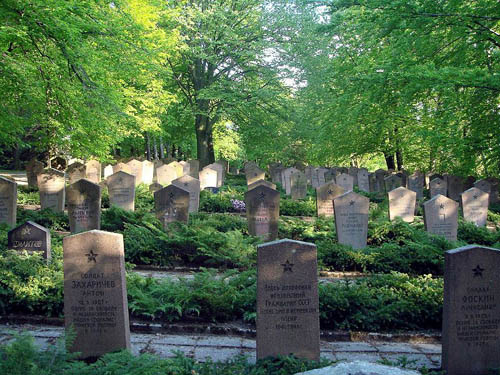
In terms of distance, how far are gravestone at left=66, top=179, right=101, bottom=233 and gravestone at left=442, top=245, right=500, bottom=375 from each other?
8.75m

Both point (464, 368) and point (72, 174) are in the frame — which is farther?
point (72, 174)

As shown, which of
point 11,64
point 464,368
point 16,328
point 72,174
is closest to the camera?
point 464,368

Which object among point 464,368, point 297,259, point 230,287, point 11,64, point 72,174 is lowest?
point 464,368

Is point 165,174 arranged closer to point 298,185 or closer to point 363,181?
point 298,185

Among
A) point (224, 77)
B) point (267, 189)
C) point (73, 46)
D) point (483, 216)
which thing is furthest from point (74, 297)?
point (224, 77)

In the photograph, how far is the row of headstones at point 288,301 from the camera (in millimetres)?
5172

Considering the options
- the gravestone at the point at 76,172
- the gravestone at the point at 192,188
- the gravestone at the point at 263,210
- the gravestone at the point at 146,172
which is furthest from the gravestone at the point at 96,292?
the gravestone at the point at 146,172

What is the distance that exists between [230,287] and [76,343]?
2.35m

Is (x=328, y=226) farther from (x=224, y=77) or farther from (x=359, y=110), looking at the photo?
(x=224, y=77)

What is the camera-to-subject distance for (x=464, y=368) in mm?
5164

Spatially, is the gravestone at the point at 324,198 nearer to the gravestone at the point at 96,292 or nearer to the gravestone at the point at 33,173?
the gravestone at the point at 96,292

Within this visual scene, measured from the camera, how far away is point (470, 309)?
5.20 meters

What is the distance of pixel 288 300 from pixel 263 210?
6617 mm

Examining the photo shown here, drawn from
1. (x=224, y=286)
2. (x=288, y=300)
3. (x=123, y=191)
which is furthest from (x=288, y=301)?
(x=123, y=191)
